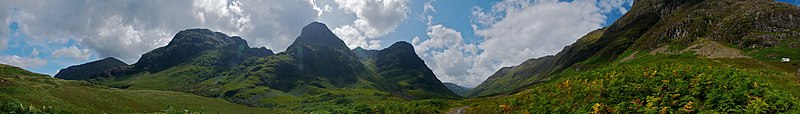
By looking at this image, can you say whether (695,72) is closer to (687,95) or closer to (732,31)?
(687,95)

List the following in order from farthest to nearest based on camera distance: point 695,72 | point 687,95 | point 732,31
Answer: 1. point 732,31
2. point 695,72
3. point 687,95

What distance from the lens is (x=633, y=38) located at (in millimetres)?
187875

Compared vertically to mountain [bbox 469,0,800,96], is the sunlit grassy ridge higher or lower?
lower

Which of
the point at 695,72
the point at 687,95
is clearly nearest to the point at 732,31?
the point at 695,72

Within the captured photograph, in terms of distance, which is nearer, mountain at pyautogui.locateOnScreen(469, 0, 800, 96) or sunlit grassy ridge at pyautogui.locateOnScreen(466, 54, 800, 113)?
sunlit grassy ridge at pyautogui.locateOnScreen(466, 54, 800, 113)

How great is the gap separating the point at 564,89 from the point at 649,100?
17.7m

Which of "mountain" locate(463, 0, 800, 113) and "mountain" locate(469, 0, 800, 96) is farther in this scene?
"mountain" locate(469, 0, 800, 96)

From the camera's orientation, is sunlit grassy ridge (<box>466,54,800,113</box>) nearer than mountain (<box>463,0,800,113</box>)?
Answer: Yes

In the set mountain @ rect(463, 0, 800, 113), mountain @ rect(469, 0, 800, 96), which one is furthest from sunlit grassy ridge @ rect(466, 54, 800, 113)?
mountain @ rect(469, 0, 800, 96)

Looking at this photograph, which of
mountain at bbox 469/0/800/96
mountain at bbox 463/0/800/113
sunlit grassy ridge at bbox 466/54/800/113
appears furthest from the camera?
mountain at bbox 469/0/800/96

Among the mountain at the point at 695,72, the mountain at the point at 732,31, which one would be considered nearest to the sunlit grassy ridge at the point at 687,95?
the mountain at the point at 695,72

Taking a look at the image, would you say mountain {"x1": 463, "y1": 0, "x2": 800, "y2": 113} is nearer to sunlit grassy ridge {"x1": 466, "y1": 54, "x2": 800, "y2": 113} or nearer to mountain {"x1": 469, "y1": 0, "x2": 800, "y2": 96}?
sunlit grassy ridge {"x1": 466, "y1": 54, "x2": 800, "y2": 113}

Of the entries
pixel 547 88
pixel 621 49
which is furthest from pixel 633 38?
pixel 547 88

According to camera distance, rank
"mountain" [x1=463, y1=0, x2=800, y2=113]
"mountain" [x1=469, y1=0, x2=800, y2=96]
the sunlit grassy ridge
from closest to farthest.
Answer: the sunlit grassy ridge < "mountain" [x1=463, y1=0, x2=800, y2=113] < "mountain" [x1=469, y1=0, x2=800, y2=96]
